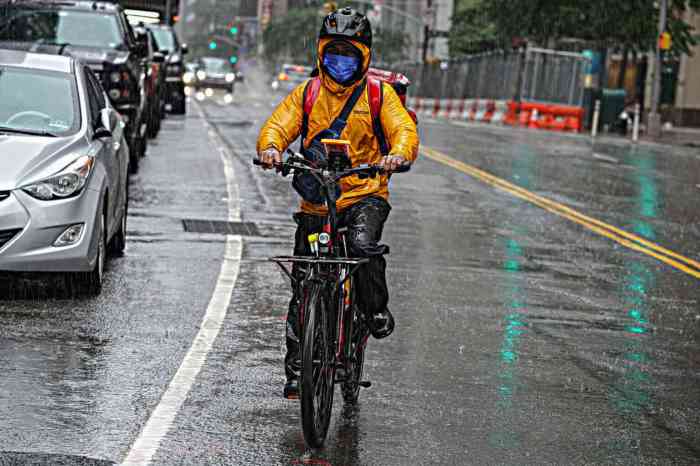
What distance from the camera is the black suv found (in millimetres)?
19406

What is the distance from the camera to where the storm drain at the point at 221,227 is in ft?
48.4

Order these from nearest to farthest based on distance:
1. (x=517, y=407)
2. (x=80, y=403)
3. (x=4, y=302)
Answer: (x=80, y=403) → (x=517, y=407) → (x=4, y=302)

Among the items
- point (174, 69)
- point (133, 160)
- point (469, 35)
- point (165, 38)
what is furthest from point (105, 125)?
point (469, 35)

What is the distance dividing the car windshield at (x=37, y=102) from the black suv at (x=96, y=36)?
7.50 metres

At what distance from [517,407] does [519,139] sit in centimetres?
2977

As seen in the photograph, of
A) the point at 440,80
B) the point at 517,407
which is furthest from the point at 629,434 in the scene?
the point at 440,80

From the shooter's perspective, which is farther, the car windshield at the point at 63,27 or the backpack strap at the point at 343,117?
the car windshield at the point at 63,27

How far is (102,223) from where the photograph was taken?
1072 centimetres

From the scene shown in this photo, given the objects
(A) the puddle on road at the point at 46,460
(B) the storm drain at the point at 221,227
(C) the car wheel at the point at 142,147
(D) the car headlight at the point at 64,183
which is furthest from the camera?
(C) the car wheel at the point at 142,147

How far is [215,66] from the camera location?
70688mm

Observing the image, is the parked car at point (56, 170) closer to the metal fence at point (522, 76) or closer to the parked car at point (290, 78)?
the metal fence at point (522, 76)

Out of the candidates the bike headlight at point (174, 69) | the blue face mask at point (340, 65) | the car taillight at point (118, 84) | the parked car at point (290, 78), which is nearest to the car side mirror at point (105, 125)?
the blue face mask at point (340, 65)

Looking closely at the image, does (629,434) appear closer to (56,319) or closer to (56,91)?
(56,319)

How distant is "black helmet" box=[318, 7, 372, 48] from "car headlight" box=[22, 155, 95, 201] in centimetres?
348
